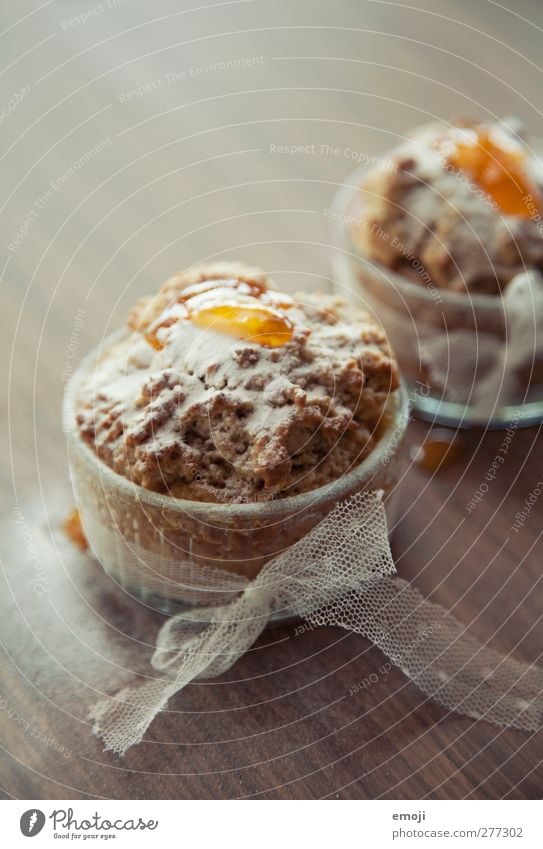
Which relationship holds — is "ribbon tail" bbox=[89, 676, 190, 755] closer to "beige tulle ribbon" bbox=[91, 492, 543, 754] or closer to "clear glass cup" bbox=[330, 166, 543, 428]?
"beige tulle ribbon" bbox=[91, 492, 543, 754]

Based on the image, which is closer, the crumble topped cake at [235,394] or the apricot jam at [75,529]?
the crumble topped cake at [235,394]

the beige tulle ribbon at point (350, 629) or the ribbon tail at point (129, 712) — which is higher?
the beige tulle ribbon at point (350, 629)

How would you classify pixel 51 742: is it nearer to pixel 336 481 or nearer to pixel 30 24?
pixel 336 481

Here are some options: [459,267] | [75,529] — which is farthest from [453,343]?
[75,529]

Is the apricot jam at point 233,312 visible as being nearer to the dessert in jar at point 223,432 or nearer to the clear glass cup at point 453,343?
the dessert in jar at point 223,432

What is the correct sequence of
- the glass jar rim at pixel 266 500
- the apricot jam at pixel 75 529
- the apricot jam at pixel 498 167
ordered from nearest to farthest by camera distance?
the glass jar rim at pixel 266 500, the apricot jam at pixel 75 529, the apricot jam at pixel 498 167

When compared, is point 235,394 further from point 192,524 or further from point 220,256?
point 220,256

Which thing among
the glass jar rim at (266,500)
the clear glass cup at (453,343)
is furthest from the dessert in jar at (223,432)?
the clear glass cup at (453,343)
